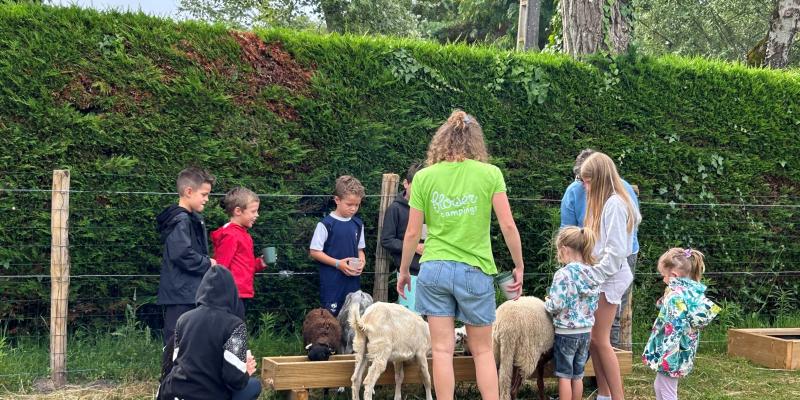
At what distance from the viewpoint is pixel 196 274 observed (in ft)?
19.7

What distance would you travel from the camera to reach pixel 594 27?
9.75 metres

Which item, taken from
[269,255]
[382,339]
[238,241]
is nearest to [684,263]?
[382,339]

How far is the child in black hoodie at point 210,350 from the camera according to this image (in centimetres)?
441

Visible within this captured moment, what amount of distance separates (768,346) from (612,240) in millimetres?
3481

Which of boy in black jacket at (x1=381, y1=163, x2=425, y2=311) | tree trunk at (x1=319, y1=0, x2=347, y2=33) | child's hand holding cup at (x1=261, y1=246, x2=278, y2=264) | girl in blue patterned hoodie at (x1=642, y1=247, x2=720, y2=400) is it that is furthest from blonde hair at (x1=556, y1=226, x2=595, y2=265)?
tree trunk at (x1=319, y1=0, x2=347, y2=33)

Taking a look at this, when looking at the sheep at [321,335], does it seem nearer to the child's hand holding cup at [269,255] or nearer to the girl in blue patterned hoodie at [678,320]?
the child's hand holding cup at [269,255]

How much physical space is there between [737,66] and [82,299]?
296 inches

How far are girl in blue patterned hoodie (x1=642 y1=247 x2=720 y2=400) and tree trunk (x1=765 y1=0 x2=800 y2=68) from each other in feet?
34.5

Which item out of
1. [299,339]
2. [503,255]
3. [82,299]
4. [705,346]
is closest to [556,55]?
[503,255]

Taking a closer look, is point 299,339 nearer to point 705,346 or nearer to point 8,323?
point 8,323

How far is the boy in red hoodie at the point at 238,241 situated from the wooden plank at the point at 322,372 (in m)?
0.68

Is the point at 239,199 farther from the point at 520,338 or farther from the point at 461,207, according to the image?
the point at 520,338

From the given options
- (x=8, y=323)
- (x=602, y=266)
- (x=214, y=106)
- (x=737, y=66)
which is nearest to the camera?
(x=602, y=266)

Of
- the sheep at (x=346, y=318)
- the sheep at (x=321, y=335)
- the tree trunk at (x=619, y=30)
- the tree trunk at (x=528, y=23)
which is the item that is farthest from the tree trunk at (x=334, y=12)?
the sheep at (x=321, y=335)
